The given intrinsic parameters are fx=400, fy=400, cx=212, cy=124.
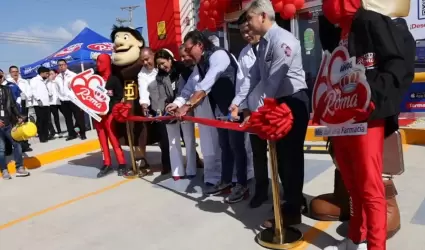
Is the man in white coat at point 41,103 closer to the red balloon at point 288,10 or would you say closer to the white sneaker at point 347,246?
the red balloon at point 288,10

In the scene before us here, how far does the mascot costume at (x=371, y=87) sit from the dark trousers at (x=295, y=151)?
61 cm

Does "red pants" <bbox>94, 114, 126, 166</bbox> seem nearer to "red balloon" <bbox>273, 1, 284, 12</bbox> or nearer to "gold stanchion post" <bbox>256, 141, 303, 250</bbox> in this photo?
"gold stanchion post" <bbox>256, 141, 303, 250</bbox>

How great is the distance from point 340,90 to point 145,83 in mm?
3343

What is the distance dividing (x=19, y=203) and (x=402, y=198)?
4.33 metres

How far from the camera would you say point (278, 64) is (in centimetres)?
308

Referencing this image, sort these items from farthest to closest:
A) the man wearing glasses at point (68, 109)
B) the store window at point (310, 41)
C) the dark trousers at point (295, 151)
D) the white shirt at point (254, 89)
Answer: the man wearing glasses at point (68, 109)
the store window at point (310, 41)
the white shirt at point (254, 89)
the dark trousers at point (295, 151)

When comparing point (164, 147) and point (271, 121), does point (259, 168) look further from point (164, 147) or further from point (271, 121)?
point (164, 147)

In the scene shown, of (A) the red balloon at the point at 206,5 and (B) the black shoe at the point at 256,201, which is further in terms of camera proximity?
(A) the red balloon at the point at 206,5

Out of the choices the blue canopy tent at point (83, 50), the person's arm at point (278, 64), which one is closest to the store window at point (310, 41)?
the person's arm at point (278, 64)

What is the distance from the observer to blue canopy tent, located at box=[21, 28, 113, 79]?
42.1 feet

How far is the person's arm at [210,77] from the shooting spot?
4.00 m

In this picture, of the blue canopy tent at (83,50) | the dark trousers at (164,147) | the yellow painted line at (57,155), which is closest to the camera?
the dark trousers at (164,147)

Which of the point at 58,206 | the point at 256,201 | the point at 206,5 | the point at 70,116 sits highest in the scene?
the point at 206,5

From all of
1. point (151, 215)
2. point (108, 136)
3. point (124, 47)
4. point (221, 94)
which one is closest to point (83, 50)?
point (108, 136)
